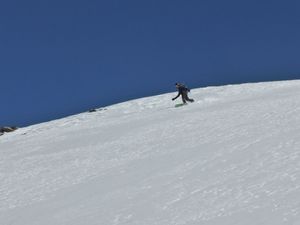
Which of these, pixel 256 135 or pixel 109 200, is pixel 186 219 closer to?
pixel 109 200

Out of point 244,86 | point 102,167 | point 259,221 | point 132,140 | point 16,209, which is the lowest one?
point 259,221

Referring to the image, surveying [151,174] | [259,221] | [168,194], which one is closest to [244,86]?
[151,174]

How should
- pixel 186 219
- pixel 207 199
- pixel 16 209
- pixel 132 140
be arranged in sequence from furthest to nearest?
1. pixel 132 140
2. pixel 16 209
3. pixel 207 199
4. pixel 186 219

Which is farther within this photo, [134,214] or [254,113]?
[254,113]

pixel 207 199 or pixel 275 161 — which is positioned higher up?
pixel 275 161

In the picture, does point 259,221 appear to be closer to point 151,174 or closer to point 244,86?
point 151,174

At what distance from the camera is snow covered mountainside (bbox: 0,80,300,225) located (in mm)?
11750

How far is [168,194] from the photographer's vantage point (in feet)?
44.1

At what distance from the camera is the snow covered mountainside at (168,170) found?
11.8 meters

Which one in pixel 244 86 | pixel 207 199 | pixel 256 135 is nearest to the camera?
pixel 207 199

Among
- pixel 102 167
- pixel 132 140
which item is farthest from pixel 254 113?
pixel 102 167

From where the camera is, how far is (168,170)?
637 inches

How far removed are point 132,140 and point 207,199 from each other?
37.8ft

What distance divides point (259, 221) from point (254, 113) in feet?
47.7
